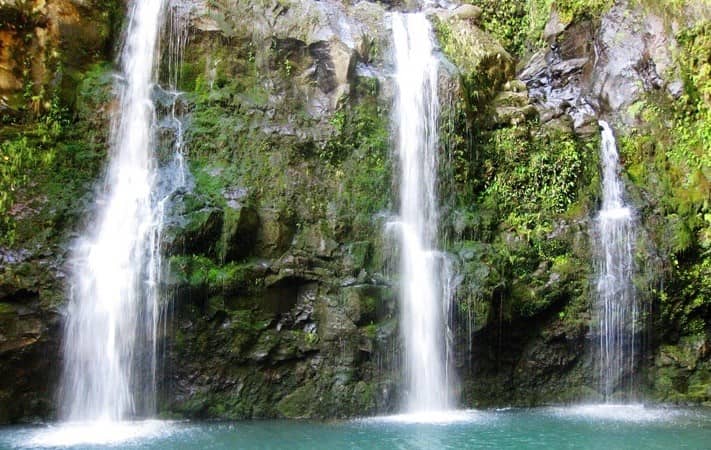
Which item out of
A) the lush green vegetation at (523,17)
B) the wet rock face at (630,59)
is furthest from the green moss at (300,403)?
the lush green vegetation at (523,17)

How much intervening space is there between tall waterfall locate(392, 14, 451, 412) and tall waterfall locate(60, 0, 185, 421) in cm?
427

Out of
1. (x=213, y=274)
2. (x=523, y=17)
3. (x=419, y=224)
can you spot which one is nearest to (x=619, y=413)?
(x=419, y=224)

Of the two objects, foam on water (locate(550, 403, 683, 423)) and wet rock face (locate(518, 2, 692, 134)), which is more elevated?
wet rock face (locate(518, 2, 692, 134))

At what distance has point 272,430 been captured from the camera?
31.9 ft

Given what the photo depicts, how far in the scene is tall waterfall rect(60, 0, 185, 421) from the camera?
32.7 ft

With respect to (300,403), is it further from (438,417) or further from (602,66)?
(602,66)

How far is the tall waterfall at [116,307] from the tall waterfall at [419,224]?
427 centimetres

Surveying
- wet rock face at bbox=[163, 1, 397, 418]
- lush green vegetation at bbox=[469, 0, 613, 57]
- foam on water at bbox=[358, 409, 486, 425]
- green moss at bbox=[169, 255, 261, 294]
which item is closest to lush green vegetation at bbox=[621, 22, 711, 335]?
lush green vegetation at bbox=[469, 0, 613, 57]

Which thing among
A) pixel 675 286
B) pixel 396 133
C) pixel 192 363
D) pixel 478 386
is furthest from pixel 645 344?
pixel 192 363

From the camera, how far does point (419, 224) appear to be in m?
12.1

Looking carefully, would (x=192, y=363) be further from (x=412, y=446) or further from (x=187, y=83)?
(x=187, y=83)

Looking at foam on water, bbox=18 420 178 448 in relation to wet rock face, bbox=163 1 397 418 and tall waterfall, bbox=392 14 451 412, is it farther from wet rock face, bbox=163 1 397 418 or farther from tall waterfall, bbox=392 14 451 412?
tall waterfall, bbox=392 14 451 412

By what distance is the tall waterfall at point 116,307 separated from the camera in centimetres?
998

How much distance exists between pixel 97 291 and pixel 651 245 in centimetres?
1005
